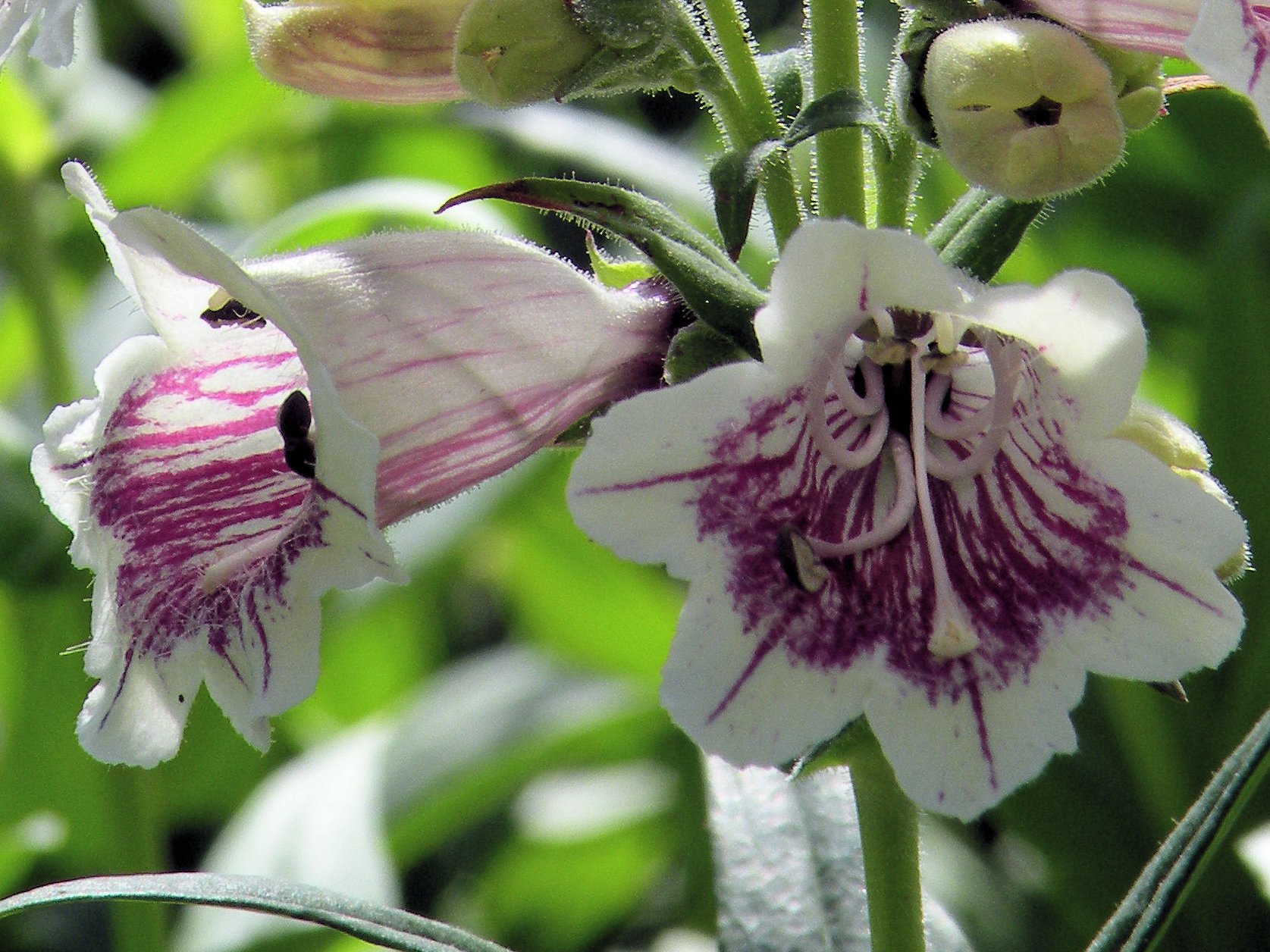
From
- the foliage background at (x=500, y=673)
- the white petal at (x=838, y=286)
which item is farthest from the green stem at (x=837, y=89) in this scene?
the foliage background at (x=500, y=673)

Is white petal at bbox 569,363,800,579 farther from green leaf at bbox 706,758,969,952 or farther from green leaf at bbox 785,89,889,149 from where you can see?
green leaf at bbox 706,758,969,952

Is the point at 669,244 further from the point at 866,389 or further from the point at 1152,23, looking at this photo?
the point at 1152,23

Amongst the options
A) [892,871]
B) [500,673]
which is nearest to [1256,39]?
[892,871]

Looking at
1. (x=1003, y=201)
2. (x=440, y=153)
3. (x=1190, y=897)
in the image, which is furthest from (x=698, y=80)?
(x=440, y=153)

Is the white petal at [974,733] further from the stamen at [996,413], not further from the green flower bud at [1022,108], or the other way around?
the green flower bud at [1022,108]

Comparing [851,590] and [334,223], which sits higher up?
[851,590]

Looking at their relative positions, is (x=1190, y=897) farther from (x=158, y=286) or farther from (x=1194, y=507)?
(x=158, y=286)
